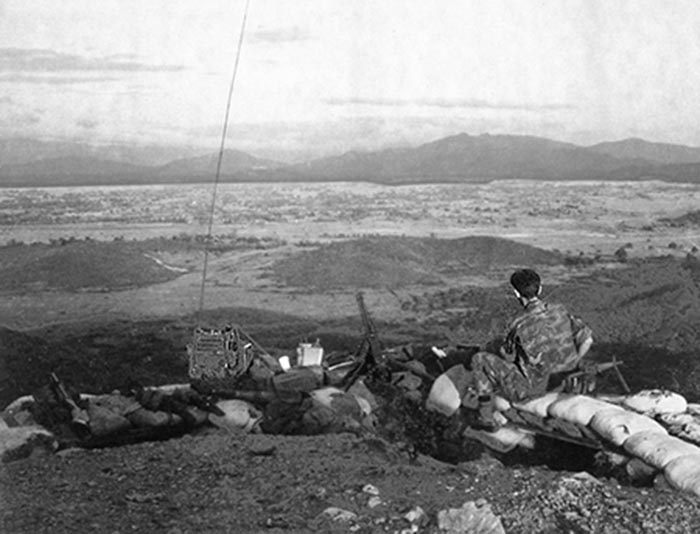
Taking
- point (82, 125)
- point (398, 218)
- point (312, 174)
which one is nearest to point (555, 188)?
point (398, 218)

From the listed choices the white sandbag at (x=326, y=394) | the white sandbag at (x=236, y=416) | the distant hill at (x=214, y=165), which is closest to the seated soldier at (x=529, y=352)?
the white sandbag at (x=326, y=394)

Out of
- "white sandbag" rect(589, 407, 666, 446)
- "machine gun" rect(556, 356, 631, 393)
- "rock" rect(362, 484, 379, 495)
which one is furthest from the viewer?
"machine gun" rect(556, 356, 631, 393)

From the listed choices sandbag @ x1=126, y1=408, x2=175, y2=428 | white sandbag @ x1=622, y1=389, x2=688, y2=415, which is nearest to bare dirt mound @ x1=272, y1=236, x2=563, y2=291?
white sandbag @ x1=622, y1=389, x2=688, y2=415

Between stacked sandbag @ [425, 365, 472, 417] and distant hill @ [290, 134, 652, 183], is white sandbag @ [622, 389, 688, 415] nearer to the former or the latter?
stacked sandbag @ [425, 365, 472, 417]

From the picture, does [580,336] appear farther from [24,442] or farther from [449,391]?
[24,442]

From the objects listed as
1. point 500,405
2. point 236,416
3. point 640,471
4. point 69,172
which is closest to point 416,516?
point 500,405

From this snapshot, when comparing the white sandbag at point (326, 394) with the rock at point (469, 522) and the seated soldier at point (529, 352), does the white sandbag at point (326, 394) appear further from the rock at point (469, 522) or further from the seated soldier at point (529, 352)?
the rock at point (469, 522)
